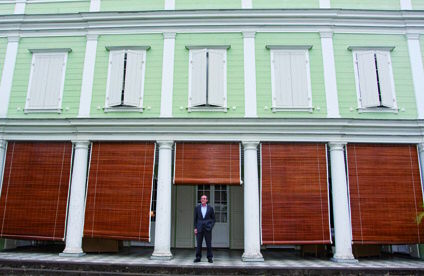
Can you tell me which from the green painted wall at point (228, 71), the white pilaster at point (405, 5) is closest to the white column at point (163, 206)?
the green painted wall at point (228, 71)

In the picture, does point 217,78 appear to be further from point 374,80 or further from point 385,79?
point 385,79

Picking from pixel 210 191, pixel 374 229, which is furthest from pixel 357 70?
pixel 210 191

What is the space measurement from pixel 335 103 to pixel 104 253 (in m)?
8.47

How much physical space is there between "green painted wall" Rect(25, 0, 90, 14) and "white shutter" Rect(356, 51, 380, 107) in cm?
933

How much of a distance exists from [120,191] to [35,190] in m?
2.73

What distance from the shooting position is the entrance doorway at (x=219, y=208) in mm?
11656

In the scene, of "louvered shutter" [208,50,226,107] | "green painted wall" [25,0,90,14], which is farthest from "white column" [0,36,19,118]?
"louvered shutter" [208,50,226,107]

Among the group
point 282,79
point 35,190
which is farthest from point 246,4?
point 35,190

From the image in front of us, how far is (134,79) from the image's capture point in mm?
10047

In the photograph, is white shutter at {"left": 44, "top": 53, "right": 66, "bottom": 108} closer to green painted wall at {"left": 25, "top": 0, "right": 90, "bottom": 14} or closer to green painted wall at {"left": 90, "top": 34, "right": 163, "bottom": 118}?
green painted wall at {"left": 90, "top": 34, "right": 163, "bottom": 118}

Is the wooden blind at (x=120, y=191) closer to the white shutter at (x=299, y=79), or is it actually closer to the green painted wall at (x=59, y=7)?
the white shutter at (x=299, y=79)

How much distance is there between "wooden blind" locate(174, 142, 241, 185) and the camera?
9.35 m

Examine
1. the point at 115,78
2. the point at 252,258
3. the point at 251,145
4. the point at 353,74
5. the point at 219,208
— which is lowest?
the point at 252,258

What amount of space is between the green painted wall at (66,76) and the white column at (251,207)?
18.5 ft
